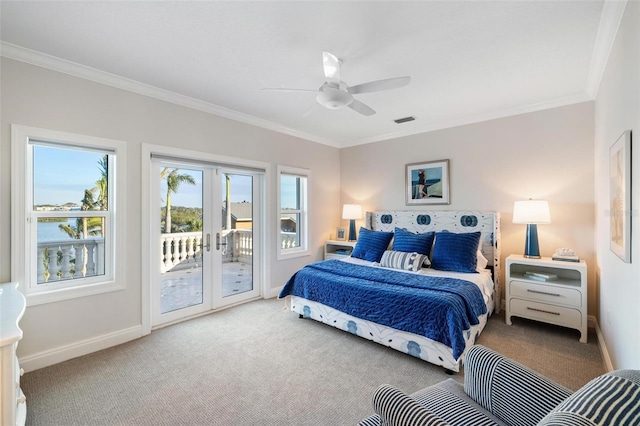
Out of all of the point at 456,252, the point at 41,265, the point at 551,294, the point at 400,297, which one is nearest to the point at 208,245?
the point at 41,265

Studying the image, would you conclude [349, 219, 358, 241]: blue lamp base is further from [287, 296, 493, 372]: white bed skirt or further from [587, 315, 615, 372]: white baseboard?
[587, 315, 615, 372]: white baseboard

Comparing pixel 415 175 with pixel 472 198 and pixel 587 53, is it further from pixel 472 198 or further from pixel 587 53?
pixel 587 53

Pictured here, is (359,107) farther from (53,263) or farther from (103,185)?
(53,263)

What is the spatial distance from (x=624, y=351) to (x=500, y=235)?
6.61ft

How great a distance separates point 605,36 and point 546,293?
2353 millimetres

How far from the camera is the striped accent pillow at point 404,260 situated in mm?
3334

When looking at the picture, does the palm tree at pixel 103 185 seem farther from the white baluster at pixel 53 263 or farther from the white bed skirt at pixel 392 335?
the white bed skirt at pixel 392 335

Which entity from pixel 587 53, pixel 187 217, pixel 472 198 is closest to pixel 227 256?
pixel 187 217

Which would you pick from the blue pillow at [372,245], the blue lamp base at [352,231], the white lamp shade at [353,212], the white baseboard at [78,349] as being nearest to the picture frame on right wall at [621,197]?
the blue pillow at [372,245]

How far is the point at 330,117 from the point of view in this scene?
156 inches

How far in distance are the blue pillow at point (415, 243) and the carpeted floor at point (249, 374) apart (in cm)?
112

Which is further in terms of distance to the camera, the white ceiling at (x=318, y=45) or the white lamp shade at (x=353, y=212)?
the white lamp shade at (x=353, y=212)

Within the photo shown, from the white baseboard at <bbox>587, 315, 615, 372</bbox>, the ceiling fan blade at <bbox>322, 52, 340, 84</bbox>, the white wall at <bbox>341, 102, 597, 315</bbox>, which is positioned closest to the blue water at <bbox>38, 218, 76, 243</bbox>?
the ceiling fan blade at <bbox>322, 52, 340, 84</bbox>

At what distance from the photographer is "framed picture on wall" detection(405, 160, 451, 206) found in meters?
4.19
